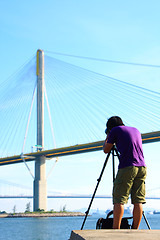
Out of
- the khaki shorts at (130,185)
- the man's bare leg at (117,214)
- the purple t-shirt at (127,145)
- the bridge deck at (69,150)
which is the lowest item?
the man's bare leg at (117,214)

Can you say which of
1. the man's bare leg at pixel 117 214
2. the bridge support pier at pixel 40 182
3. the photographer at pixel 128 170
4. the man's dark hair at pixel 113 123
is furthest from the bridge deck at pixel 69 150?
the man's bare leg at pixel 117 214

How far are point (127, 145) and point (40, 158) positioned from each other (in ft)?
139

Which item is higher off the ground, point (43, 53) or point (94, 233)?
point (43, 53)

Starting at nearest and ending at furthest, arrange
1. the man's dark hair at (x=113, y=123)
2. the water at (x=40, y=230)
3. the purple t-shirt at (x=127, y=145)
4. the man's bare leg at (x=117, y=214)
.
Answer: the man's bare leg at (x=117, y=214) < the purple t-shirt at (x=127, y=145) < the man's dark hair at (x=113, y=123) < the water at (x=40, y=230)

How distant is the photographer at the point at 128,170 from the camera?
125 inches

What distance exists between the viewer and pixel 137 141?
3.31 meters

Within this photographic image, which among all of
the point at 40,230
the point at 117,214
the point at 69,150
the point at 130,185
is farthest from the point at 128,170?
the point at 69,150

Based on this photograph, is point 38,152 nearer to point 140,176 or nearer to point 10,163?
point 10,163

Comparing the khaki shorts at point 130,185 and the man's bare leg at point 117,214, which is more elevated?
the khaki shorts at point 130,185

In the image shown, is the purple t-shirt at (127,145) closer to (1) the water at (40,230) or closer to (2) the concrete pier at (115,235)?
(2) the concrete pier at (115,235)

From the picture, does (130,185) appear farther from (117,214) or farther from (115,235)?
(115,235)

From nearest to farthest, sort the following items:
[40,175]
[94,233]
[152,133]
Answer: [94,233], [152,133], [40,175]

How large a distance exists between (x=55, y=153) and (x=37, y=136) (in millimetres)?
2904

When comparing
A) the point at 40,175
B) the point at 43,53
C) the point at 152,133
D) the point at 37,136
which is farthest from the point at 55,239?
the point at 43,53
